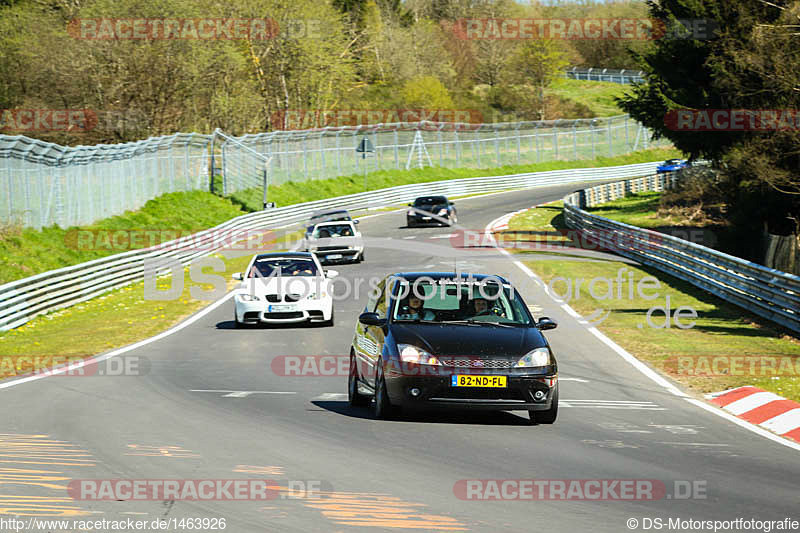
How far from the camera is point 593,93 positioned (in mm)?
118688

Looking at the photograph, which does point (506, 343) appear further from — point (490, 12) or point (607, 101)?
point (490, 12)

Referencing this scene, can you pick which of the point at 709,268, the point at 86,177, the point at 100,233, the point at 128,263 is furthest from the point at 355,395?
the point at 86,177

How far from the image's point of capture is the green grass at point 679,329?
14578 mm

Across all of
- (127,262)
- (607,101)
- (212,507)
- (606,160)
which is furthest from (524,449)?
(607,101)

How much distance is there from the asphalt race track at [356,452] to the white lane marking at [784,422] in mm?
463

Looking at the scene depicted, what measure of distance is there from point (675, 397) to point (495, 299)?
3.31 metres

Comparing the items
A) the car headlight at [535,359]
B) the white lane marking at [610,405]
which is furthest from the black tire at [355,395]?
the white lane marking at [610,405]

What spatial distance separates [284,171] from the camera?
192ft

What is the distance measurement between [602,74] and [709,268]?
112708 millimetres

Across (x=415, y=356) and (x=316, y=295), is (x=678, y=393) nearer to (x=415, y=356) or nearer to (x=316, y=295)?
(x=415, y=356)

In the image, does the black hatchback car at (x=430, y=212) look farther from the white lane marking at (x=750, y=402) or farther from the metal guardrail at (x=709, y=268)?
the white lane marking at (x=750, y=402)

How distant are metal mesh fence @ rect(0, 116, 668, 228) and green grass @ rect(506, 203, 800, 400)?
1531 centimetres

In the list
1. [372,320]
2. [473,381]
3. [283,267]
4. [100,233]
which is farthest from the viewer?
[100,233]

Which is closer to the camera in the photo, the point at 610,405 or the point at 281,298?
the point at 610,405
